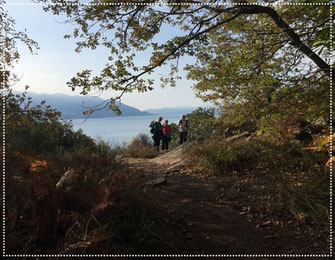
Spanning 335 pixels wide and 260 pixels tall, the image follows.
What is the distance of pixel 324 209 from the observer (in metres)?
4.04

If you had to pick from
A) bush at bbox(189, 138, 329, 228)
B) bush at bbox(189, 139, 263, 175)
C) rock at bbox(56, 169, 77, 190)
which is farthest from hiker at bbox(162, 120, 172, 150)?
rock at bbox(56, 169, 77, 190)

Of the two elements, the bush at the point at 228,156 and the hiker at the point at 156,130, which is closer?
the bush at the point at 228,156

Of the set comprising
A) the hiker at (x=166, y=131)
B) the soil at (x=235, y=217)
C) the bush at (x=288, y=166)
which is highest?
the hiker at (x=166, y=131)

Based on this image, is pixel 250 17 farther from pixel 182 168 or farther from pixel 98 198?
pixel 98 198

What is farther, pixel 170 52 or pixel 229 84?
pixel 229 84

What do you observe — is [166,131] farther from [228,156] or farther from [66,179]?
[66,179]

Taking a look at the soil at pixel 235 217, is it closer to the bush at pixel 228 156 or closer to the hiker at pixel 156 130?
the bush at pixel 228 156

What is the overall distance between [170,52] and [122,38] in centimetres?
142

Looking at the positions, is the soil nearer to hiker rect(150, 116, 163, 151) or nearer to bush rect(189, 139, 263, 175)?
bush rect(189, 139, 263, 175)

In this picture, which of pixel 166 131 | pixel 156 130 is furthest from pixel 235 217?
pixel 156 130

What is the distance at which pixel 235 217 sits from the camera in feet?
14.9

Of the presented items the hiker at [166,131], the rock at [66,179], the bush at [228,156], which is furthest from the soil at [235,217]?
the hiker at [166,131]

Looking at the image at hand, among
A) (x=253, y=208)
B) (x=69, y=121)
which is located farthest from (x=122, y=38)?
(x=69, y=121)

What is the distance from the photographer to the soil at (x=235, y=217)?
361 cm
